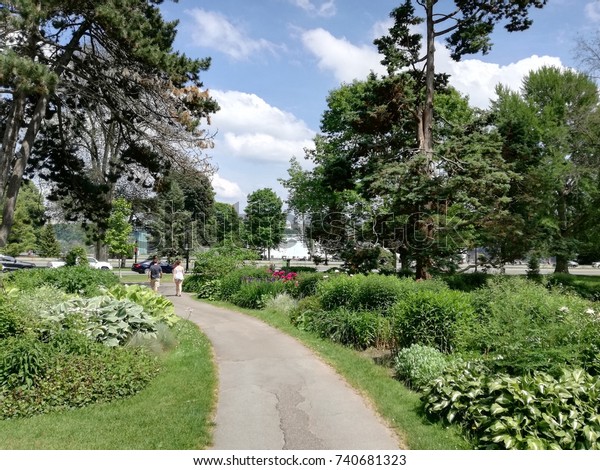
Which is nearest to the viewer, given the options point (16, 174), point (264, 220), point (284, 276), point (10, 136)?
point (10, 136)

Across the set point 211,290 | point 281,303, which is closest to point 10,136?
point 281,303

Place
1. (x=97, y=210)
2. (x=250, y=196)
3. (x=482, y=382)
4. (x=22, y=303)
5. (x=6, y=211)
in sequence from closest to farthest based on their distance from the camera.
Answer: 1. (x=482, y=382)
2. (x=22, y=303)
3. (x=6, y=211)
4. (x=97, y=210)
5. (x=250, y=196)

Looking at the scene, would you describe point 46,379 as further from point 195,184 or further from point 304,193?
point 304,193

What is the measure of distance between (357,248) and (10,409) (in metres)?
12.7

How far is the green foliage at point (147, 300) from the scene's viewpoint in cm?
1028

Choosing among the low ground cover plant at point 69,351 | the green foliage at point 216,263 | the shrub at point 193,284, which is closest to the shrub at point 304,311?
the low ground cover plant at point 69,351

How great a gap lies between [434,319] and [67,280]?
9.31 metres

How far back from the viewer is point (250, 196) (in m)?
68.2

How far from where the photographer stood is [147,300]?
1056 centimetres

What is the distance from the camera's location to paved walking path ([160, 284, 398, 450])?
5078 mm

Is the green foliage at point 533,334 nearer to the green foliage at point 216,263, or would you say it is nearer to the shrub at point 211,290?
the shrub at point 211,290

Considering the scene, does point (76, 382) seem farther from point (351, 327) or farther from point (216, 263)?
point (216, 263)

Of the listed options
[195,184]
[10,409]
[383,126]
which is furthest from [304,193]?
[10,409]

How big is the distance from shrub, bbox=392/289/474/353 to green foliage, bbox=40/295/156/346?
4725 mm
